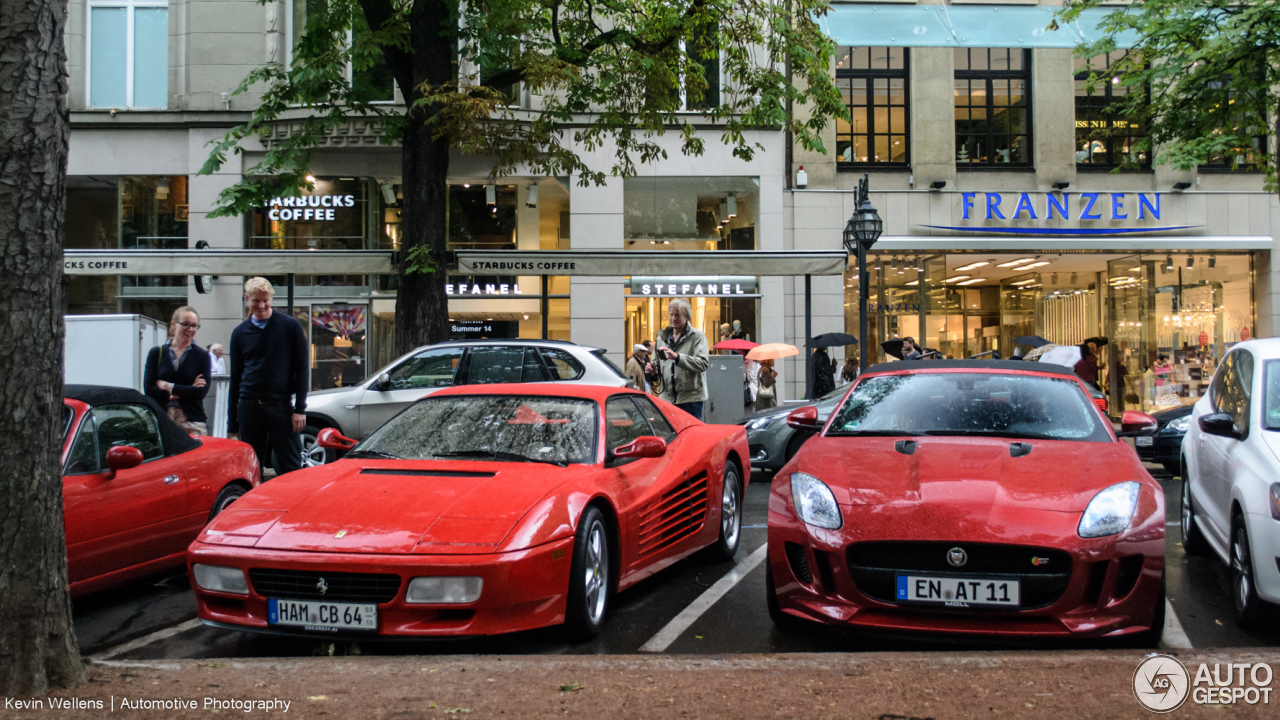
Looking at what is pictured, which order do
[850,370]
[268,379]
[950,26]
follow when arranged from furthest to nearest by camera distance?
[950,26] < [850,370] < [268,379]

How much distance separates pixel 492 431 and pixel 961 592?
2.61 m

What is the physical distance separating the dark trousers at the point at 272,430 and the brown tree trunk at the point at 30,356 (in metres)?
3.96

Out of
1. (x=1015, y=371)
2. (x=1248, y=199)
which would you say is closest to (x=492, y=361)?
(x=1015, y=371)

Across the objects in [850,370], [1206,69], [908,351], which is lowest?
[850,370]

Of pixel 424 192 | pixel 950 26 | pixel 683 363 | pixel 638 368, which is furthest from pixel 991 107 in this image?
pixel 683 363

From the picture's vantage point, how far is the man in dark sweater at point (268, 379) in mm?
7473

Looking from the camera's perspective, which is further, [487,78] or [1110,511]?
[487,78]

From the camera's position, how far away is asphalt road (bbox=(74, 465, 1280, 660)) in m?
4.57

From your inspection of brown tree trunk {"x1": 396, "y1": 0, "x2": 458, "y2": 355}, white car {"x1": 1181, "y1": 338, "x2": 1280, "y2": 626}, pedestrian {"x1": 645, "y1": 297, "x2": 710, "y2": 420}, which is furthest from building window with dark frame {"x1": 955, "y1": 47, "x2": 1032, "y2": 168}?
white car {"x1": 1181, "y1": 338, "x2": 1280, "y2": 626}

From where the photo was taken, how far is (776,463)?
10969 mm

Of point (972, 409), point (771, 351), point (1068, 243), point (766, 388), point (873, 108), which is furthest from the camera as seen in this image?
point (873, 108)

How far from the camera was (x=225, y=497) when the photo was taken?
6.47 m

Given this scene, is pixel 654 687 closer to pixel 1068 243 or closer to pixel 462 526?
pixel 462 526

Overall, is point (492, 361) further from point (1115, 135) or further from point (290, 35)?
point (1115, 135)
